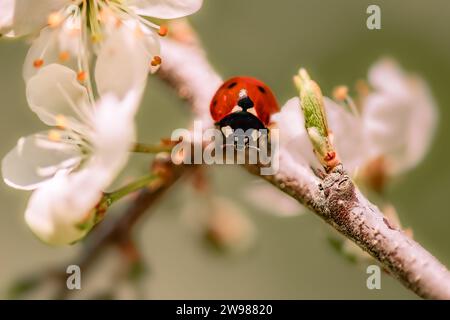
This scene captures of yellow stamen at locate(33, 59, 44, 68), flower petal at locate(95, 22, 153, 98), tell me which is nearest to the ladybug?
flower petal at locate(95, 22, 153, 98)

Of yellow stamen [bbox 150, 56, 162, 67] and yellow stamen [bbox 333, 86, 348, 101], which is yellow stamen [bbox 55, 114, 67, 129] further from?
yellow stamen [bbox 333, 86, 348, 101]

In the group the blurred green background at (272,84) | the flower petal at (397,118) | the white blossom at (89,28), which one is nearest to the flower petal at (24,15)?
the white blossom at (89,28)

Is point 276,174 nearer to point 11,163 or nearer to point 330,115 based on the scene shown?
point 330,115

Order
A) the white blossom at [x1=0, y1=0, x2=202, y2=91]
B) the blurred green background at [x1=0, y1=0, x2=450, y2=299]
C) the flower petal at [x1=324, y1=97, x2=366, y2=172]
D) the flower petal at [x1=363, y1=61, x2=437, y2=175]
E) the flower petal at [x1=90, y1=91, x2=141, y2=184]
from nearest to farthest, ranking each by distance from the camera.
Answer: the flower petal at [x1=90, y1=91, x2=141, y2=184] → the white blossom at [x1=0, y1=0, x2=202, y2=91] → the flower petal at [x1=324, y1=97, x2=366, y2=172] → the flower petal at [x1=363, y1=61, x2=437, y2=175] → the blurred green background at [x1=0, y1=0, x2=450, y2=299]

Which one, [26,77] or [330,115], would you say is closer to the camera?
[26,77]

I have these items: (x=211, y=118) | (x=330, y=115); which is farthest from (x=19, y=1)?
(x=330, y=115)

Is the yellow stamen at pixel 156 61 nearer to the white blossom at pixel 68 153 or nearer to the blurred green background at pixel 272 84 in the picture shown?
the white blossom at pixel 68 153

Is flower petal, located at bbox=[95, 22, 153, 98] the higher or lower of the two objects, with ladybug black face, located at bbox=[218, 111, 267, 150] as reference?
higher
